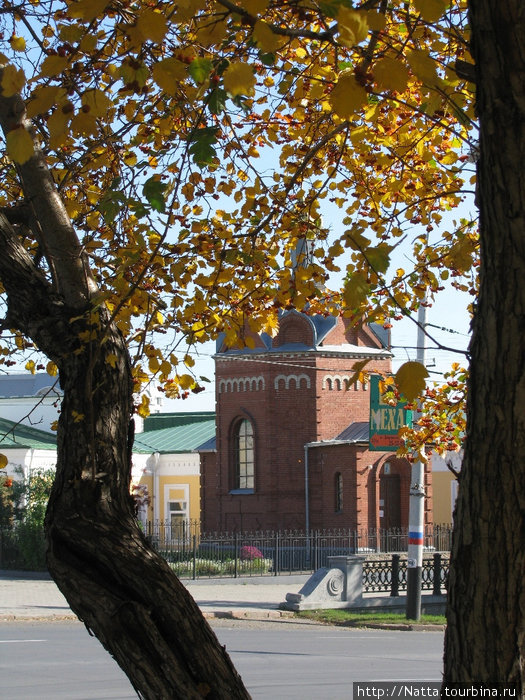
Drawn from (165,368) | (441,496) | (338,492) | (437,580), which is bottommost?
(437,580)

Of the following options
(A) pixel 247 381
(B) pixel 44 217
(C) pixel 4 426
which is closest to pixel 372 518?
(A) pixel 247 381

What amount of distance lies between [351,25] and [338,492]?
36.5 m

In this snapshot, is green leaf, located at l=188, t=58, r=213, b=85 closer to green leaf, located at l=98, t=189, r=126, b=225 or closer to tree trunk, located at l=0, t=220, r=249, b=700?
green leaf, located at l=98, t=189, r=126, b=225

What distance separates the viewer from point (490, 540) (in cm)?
257

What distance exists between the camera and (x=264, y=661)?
1369cm

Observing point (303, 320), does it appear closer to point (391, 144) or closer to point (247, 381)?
point (247, 381)

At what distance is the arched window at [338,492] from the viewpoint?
38.1 metres

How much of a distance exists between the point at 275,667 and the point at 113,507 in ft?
33.0

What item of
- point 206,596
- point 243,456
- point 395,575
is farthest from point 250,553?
point 243,456

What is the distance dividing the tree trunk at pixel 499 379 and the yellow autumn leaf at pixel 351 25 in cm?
29

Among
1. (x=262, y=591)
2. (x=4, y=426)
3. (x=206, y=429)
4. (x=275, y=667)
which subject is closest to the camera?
(x=275, y=667)

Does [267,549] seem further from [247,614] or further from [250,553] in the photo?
[247,614]

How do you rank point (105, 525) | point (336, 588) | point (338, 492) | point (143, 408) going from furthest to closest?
1. point (338, 492)
2. point (336, 588)
3. point (143, 408)
4. point (105, 525)

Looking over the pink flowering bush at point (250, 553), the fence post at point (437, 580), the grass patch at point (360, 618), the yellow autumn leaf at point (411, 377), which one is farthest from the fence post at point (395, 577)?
the yellow autumn leaf at point (411, 377)
